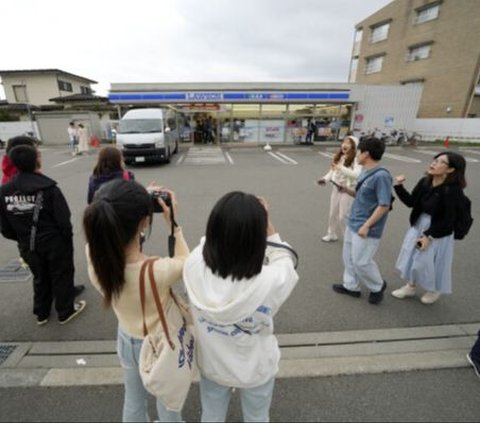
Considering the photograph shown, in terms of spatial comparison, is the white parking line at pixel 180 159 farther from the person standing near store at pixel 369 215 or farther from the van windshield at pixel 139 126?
the person standing near store at pixel 369 215

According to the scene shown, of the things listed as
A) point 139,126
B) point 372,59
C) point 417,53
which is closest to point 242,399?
point 139,126

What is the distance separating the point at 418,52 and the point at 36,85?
37.1 metres

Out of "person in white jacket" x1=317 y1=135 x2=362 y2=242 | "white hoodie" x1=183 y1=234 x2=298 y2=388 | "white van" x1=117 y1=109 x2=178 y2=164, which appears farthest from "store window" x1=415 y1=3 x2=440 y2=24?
"white hoodie" x1=183 y1=234 x2=298 y2=388

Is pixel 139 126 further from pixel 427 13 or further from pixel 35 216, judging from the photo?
pixel 427 13

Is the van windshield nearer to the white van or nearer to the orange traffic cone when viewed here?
the white van

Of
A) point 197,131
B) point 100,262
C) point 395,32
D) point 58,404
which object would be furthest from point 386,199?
point 395,32

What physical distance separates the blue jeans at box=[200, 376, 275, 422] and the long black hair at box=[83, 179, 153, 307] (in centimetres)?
68

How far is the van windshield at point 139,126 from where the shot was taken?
1121 cm

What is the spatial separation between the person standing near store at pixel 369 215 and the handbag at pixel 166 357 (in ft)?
6.47

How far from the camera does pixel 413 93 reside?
1773 cm

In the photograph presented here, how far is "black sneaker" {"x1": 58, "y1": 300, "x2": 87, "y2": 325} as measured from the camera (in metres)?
2.61

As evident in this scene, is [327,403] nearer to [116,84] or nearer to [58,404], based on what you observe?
[58,404]

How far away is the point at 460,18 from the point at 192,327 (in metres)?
29.0

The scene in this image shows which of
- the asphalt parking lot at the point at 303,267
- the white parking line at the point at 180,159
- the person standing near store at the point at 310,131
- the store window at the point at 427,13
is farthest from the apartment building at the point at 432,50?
the white parking line at the point at 180,159
